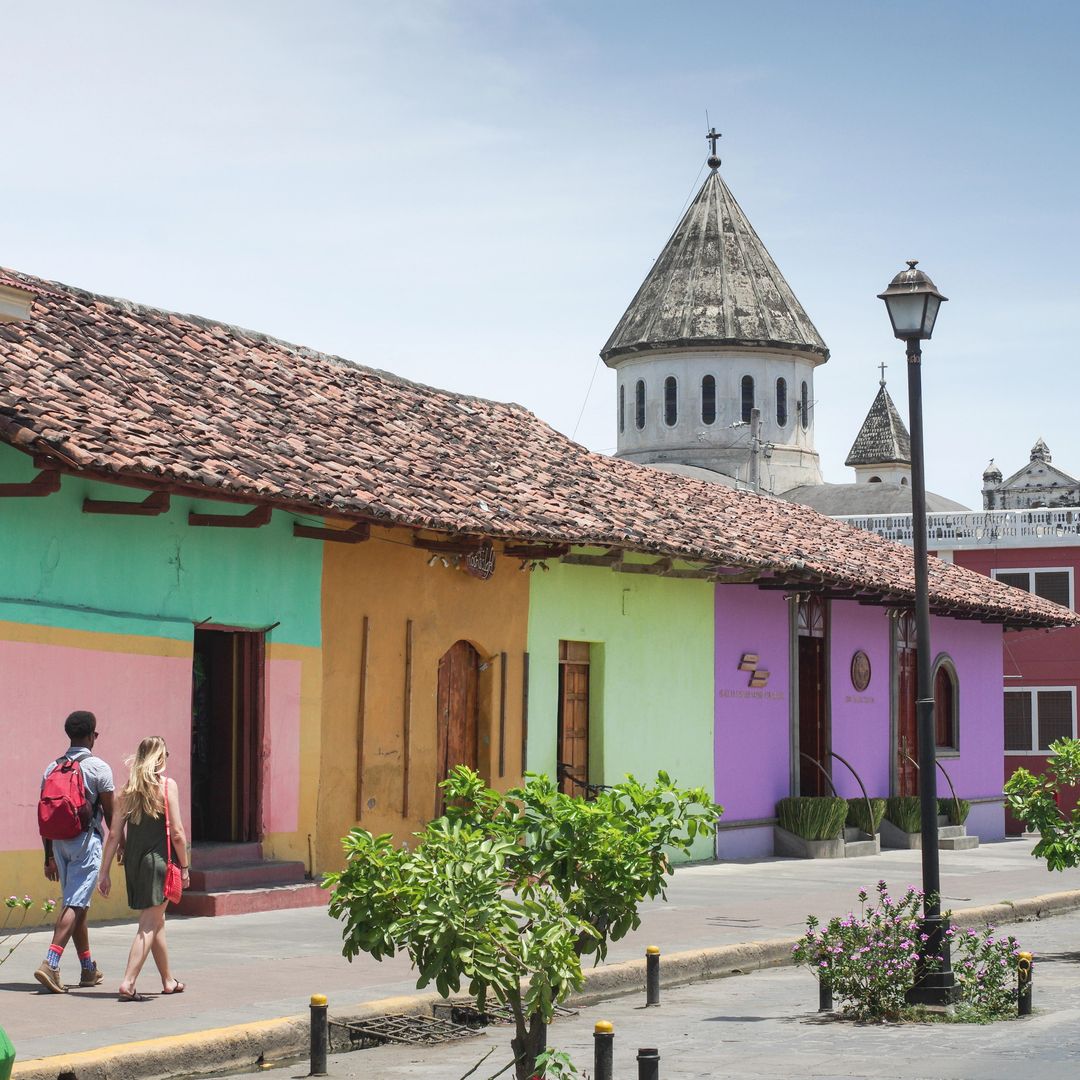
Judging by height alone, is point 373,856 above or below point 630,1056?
above

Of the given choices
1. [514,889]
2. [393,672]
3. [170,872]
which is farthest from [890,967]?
[393,672]

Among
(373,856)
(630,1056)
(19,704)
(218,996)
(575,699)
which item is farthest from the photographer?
(575,699)

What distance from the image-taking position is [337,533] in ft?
53.6

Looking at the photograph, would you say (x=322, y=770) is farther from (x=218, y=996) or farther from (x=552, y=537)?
(x=218, y=996)

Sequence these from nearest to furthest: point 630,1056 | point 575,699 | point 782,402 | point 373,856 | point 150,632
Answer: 1. point 373,856
2. point 630,1056
3. point 150,632
4. point 575,699
5. point 782,402

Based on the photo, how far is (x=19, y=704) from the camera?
44.5 ft

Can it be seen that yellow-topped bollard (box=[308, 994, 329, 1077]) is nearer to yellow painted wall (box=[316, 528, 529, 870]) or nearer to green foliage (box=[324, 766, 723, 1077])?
green foliage (box=[324, 766, 723, 1077])

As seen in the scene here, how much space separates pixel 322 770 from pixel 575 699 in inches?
175

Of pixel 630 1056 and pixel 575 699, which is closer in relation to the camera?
pixel 630 1056

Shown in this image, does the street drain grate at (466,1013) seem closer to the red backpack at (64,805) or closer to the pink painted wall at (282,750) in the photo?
the red backpack at (64,805)

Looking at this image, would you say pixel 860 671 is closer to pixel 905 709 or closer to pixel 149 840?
pixel 905 709

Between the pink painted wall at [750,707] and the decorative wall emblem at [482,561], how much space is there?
4.88 meters

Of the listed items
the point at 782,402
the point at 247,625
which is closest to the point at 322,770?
the point at 247,625

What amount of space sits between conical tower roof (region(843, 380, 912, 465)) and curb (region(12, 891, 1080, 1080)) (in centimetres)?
6115
